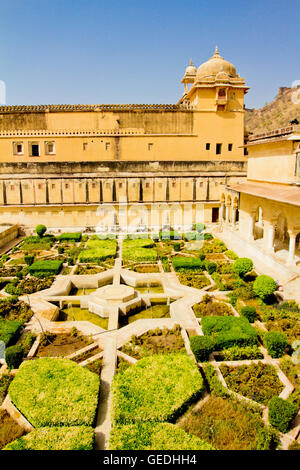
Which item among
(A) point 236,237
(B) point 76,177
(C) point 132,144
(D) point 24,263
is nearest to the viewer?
(D) point 24,263

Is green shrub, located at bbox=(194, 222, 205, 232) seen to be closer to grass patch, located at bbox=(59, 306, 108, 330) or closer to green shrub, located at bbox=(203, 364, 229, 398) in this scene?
grass patch, located at bbox=(59, 306, 108, 330)

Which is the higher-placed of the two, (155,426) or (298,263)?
(298,263)

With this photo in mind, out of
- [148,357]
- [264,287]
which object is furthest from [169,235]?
[148,357]

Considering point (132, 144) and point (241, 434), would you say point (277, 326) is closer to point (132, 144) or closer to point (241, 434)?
point (241, 434)

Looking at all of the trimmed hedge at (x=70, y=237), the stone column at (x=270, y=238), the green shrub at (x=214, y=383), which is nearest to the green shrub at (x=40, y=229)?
the trimmed hedge at (x=70, y=237)

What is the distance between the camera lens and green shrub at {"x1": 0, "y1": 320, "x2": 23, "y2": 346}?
32.7 ft

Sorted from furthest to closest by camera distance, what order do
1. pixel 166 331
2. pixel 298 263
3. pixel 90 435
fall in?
pixel 298 263, pixel 166 331, pixel 90 435

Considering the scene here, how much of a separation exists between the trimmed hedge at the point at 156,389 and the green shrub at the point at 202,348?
0.35 meters

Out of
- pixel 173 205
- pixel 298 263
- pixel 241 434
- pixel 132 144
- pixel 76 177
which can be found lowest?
pixel 241 434

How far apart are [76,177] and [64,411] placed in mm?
18893

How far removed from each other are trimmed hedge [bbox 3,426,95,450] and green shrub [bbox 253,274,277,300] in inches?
304

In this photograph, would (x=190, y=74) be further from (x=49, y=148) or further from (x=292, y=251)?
(x=292, y=251)

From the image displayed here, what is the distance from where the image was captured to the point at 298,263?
1436cm
